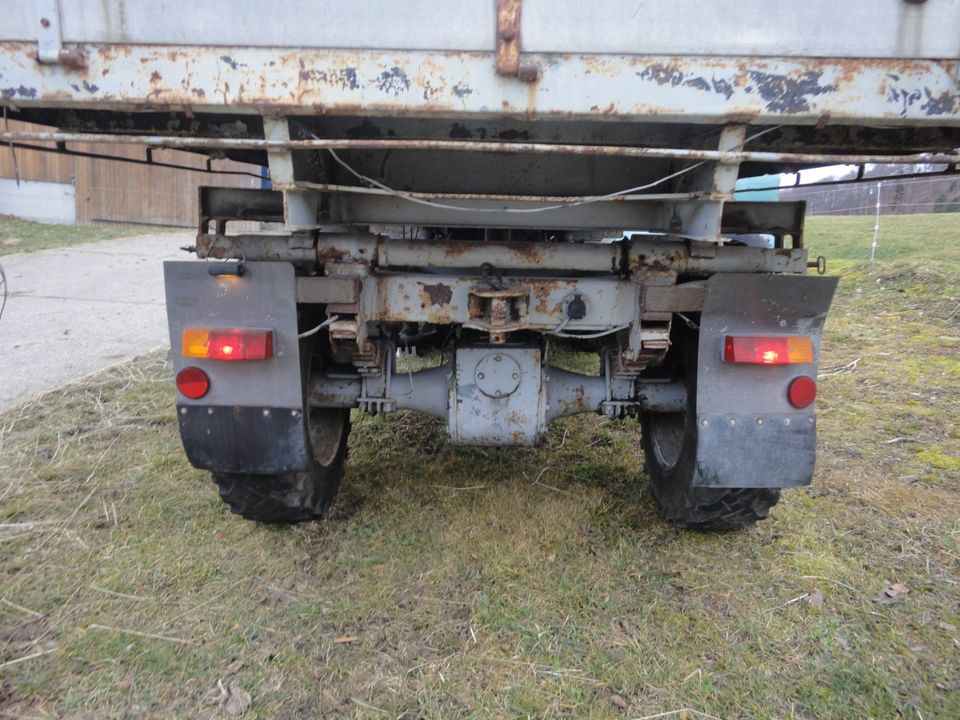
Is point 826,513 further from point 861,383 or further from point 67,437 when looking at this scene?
point 67,437

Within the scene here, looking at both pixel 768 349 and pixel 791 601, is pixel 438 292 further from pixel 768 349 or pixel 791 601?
pixel 791 601

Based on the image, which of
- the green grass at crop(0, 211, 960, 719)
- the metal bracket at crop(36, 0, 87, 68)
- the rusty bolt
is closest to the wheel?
the green grass at crop(0, 211, 960, 719)

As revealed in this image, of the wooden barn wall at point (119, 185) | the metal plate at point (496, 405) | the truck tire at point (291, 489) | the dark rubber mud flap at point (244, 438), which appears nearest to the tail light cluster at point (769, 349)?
the metal plate at point (496, 405)

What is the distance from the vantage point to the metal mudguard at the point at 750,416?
2.46m

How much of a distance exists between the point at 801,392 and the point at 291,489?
214 cm

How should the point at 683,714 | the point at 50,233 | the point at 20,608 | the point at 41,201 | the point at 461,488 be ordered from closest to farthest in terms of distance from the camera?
1. the point at 683,714
2. the point at 20,608
3. the point at 461,488
4. the point at 50,233
5. the point at 41,201

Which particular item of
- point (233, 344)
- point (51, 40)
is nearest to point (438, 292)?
point (233, 344)

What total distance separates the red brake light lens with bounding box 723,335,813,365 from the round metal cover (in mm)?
909

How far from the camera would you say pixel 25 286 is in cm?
921

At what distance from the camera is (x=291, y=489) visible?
280 centimetres

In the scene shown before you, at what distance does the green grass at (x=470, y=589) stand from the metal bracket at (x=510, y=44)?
1.92 metres

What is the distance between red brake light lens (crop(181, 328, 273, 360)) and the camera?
7.97 ft

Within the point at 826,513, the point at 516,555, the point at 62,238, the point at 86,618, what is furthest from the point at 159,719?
the point at 62,238

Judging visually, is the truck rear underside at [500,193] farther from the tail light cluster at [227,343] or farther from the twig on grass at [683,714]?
the twig on grass at [683,714]
